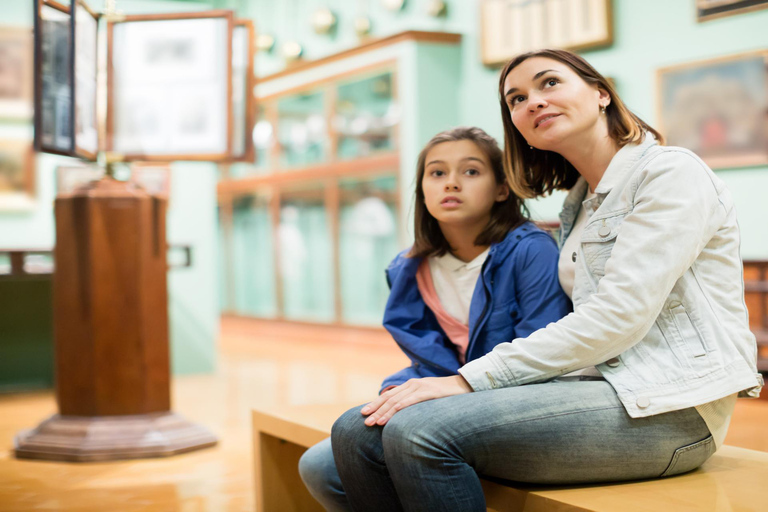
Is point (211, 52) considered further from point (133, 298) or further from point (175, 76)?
point (133, 298)

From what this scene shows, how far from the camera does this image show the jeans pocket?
1432 mm

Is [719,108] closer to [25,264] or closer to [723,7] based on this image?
[723,7]

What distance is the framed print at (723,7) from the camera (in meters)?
5.14

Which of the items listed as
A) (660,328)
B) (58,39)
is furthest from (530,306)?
(58,39)

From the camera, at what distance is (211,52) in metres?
3.53

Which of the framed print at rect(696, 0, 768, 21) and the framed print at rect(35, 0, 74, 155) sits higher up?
the framed print at rect(696, 0, 768, 21)

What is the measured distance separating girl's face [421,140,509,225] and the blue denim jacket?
0.11 meters

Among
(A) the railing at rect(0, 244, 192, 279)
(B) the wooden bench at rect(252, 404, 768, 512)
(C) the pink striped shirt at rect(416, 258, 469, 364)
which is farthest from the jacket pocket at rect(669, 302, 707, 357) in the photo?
(A) the railing at rect(0, 244, 192, 279)

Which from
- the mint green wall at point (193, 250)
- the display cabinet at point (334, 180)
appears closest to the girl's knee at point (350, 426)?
the mint green wall at point (193, 250)

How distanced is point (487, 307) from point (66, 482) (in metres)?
1.84

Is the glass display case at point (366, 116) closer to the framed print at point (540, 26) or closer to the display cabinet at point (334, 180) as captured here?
the display cabinet at point (334, 180)

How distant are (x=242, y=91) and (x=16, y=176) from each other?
2.44 meters

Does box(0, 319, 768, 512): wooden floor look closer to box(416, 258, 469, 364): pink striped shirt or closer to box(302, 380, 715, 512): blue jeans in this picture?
box(416, 258, 469, 364): pink striped shirt

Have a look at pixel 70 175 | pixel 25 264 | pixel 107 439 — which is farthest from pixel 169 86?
pixel 70 175
